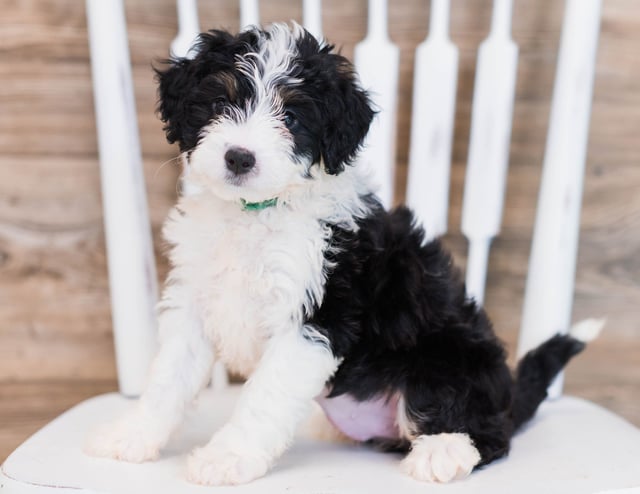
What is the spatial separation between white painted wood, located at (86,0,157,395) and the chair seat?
0.20m

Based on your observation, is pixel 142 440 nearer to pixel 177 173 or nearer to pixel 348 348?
pixel 348 348

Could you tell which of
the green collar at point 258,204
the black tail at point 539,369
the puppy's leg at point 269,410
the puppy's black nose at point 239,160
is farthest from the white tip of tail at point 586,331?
the puppy's black nose at point 239,160

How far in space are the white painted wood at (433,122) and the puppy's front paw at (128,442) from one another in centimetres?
72

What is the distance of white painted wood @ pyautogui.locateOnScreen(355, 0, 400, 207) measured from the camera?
5.13ft

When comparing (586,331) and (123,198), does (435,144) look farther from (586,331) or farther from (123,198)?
(123,198)

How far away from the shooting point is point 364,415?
1303mm

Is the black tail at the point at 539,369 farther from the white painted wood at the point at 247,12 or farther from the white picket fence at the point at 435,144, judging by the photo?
the white painted wood at the point at 247,12

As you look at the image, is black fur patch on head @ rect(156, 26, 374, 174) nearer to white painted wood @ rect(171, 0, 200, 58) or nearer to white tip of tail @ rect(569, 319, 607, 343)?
white painted wood @ rect(171, 0, 200, 58)

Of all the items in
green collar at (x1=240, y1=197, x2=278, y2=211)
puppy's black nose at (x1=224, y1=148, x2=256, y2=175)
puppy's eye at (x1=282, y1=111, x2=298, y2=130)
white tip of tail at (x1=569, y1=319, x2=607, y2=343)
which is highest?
puppy's eye at (x1=282, y1=111, x2=298, y2=130)

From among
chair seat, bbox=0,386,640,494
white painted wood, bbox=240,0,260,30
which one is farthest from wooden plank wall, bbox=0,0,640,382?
chair seat, bbox=0,386,640,494

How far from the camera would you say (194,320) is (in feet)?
4.17

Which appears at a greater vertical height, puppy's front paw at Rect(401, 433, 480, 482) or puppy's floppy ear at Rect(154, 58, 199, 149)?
puppy's floppy ear at Rect(154, 58, 199, 149)

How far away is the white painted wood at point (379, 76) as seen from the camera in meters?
1.56

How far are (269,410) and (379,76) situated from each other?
0.79 m
